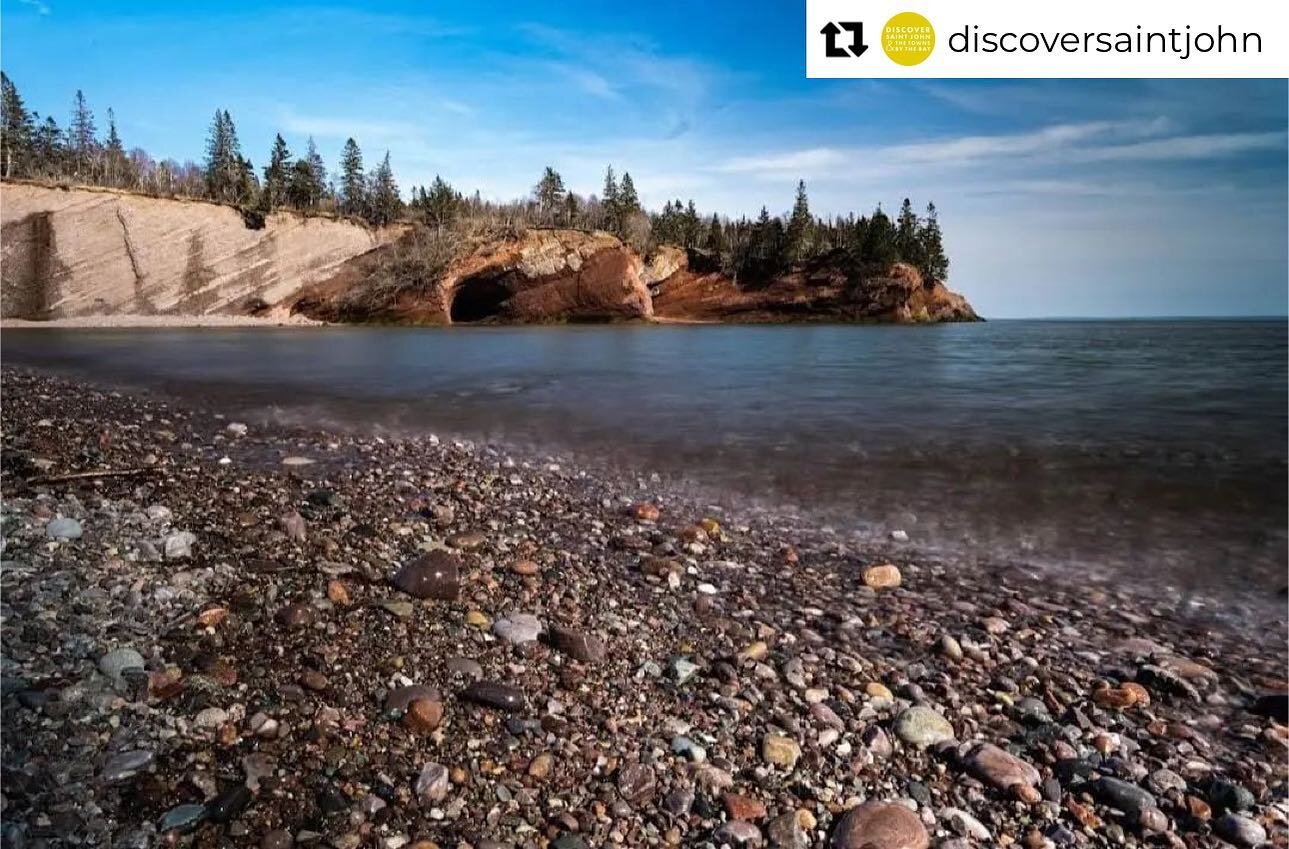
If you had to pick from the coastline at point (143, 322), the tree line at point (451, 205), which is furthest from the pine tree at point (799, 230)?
the coastline at point (143, 322)

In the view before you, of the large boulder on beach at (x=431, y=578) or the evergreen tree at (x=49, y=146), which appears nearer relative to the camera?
the large boulder on beach at (x=431, y=578)

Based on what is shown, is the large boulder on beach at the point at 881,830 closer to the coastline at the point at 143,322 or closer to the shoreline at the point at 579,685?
the shoreline at the point at 579,685

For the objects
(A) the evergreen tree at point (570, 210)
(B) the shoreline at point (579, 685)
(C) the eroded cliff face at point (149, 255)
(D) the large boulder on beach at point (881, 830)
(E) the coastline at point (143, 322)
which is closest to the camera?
(D) the large boulder on beach at point (881, 830)

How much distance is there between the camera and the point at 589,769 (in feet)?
8.71

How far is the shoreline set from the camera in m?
2.45

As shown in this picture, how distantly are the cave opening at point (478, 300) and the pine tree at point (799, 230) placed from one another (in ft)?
112

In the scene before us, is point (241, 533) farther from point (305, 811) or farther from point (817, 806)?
point (817, 806)

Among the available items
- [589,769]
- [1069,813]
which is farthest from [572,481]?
[1069,813]

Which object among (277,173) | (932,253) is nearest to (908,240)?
(932,253)

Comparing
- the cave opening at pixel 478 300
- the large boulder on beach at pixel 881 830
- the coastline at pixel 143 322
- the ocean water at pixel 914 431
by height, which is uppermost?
the cave opening at pixel 478 300

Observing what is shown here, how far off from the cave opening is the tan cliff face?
0.14 metres

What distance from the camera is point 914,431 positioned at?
35.9 ft

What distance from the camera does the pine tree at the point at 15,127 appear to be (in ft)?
225

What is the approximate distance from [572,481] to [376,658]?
163 inches
